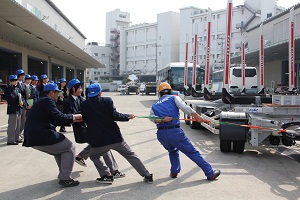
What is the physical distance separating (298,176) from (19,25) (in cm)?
1720

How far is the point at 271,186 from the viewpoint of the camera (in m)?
5.47

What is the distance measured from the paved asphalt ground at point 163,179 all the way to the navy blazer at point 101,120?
0.77 metres

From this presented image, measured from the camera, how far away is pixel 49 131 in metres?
5.21

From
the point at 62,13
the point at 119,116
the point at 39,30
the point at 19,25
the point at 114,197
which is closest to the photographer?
the point at 114,197

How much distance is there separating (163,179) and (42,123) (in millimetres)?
2223

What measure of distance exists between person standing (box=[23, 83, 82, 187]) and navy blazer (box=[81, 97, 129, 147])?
331 millimetres

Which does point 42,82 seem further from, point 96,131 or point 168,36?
point 168,36

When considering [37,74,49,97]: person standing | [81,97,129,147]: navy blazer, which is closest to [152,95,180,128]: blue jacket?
[81,97,129,147]: navy blazer

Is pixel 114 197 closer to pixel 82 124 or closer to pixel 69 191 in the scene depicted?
pixel 69 191

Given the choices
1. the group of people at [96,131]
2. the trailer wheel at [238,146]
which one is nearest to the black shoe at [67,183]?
the group of people at [96,131]

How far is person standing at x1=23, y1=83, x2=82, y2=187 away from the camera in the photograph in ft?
17.0

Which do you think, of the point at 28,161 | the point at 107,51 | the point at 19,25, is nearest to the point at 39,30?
the point at 19,25

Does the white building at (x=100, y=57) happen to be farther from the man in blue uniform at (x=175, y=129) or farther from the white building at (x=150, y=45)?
the man in blue uniform at (x=175, y=129)

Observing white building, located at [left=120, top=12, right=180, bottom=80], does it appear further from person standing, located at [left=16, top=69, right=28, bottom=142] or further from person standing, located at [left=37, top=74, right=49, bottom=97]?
person standing, located at [left=16, top=69, right=28, bottom=142]
